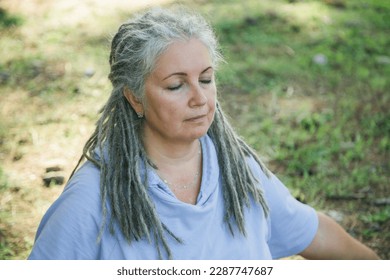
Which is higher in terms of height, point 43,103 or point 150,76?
point 150,76

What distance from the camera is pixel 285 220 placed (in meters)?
2.49

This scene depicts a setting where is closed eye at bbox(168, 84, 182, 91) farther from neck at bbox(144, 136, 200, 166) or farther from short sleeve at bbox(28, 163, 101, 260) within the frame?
short sleeve at bbox(28, 163, 101, 260)

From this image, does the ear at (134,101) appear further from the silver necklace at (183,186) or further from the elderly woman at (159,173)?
the silver necklace at (183,186)

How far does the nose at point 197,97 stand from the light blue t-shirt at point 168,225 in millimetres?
308

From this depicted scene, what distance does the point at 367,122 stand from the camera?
418 centimetres

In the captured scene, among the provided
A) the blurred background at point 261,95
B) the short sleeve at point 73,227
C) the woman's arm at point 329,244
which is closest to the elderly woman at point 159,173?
the short sleeve at point 73,227

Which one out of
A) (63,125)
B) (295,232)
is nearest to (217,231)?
(295,232)

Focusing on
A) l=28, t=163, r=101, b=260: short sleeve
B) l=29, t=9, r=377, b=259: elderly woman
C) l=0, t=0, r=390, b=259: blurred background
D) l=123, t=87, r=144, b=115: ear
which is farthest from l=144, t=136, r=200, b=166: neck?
l=0, t=0, r=390, b=259: blurred background

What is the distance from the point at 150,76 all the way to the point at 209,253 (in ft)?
2.30

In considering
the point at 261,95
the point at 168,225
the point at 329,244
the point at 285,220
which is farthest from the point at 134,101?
the point at 261,95

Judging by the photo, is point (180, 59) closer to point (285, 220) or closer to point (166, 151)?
point (166, 151)

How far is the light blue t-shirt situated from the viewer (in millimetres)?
1992
